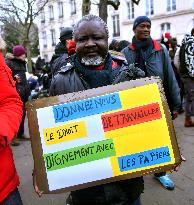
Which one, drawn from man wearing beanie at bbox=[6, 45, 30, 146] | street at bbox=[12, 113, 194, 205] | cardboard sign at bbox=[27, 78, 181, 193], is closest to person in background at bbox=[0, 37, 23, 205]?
cardboard sign at bbox=[27, 78, 181, 193]

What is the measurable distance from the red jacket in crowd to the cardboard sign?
0.34 ft

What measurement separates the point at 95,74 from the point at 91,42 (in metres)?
0.18

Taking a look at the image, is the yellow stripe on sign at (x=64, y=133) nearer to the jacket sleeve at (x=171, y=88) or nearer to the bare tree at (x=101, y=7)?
the jacket sleeve at (x=171, y=88)

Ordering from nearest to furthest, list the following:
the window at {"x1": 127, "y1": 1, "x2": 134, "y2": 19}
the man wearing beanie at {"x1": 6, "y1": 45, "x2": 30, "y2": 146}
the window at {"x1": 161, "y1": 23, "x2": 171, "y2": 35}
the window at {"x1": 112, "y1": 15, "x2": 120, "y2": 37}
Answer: the man wearing beanie at {"x1": 6, "y1": 45, "x2": 30, "y2": 146} → the window at {"x1": 161, "y1": 23, "x2": 171, "y2": 35} → the window at {"x1": 127, "y1": 1, "x2": 134, "y2": 19} → the window at {"x1": 112, "y1": 15, "x2": 120, "y2": 37}

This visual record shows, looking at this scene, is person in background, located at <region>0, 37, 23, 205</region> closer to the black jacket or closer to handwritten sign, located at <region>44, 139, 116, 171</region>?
handwritten sign, located at <region>44, 139, 116, 171</region>

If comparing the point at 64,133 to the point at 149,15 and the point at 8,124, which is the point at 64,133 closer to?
the point at 8,124

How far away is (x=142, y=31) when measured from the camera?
406cm

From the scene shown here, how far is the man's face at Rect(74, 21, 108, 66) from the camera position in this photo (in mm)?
2072

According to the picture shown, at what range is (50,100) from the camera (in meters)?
1.96

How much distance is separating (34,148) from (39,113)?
0.61 ft

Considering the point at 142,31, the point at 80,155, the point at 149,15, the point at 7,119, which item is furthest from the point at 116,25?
the point at 7,119

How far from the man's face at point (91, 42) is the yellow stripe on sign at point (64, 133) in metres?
0.39

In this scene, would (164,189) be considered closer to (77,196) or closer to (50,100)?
(77,196)

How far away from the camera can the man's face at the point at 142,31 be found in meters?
4.04
